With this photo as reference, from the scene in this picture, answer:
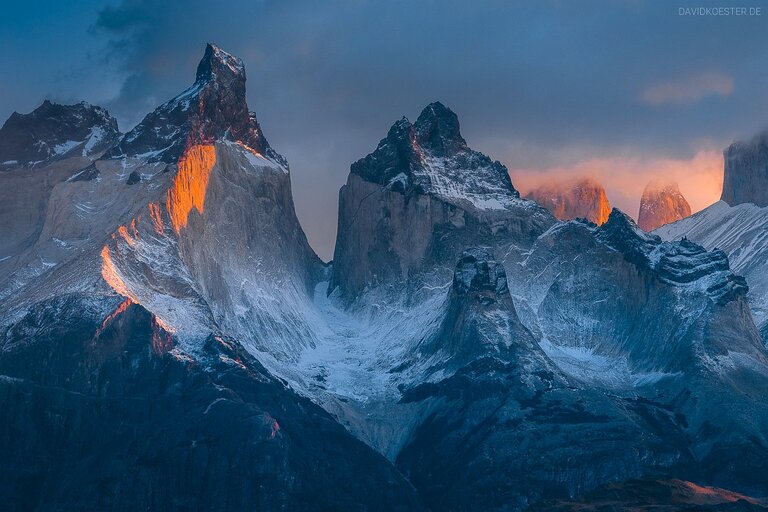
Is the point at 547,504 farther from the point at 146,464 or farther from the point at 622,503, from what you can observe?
the point at 146,464

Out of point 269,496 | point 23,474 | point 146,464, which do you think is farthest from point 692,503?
point 23,474

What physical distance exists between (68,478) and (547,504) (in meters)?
47.1

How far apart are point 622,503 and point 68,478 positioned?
178 feet

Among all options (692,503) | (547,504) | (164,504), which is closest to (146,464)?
(164,504)

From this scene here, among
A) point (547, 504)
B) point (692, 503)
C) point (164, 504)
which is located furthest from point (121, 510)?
point (692, 503)

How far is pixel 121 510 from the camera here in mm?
193750

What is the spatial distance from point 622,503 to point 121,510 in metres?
47.8

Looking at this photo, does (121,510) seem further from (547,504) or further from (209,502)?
(547,504)

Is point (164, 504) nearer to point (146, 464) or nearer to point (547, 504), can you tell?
point (146, 464)

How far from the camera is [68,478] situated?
198250mm

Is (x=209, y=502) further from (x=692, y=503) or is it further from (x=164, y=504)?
(x=692, y=503)

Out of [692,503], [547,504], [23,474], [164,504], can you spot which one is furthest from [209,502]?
[692,503]

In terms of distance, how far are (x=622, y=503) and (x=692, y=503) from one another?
297 inches

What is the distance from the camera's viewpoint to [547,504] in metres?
191
